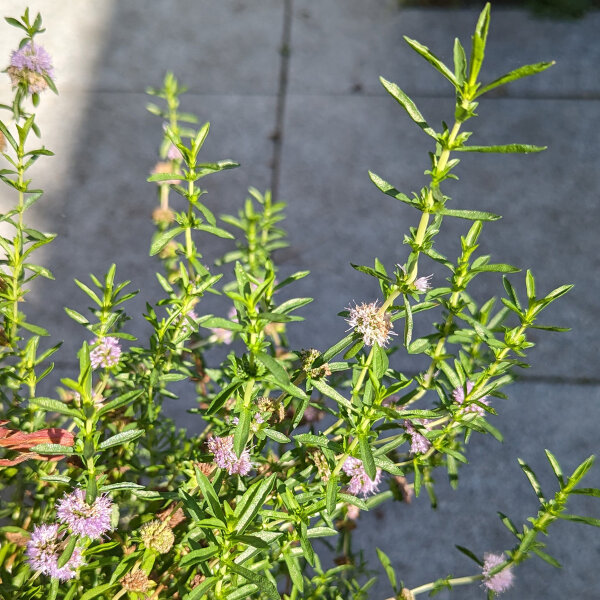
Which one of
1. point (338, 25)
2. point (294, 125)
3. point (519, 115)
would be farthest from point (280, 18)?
point (519, 115)

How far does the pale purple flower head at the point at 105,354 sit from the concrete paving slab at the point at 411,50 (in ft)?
7.57

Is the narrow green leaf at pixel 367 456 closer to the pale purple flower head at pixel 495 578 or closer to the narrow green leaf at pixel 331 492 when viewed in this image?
the narrow green leaf at pixel 331 492

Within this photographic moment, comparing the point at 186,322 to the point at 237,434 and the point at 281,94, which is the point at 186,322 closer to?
the point at 237,434

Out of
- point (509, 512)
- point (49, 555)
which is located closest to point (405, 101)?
point (49, 555)

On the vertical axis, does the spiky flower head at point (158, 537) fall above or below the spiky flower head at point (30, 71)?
below

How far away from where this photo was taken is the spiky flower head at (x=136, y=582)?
1116 mm

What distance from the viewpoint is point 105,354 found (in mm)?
1308

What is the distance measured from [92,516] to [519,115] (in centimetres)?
278

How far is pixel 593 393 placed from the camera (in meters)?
2.40

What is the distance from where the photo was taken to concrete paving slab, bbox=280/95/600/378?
8.66 ft

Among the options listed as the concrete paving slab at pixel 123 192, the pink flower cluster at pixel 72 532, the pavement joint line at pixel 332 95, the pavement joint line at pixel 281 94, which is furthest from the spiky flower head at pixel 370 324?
the pavement joint line at pixel 332 95

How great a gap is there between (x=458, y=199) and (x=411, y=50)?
990 millimetres

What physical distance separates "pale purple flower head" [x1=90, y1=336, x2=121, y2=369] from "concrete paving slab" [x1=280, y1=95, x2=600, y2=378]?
126 centimetres

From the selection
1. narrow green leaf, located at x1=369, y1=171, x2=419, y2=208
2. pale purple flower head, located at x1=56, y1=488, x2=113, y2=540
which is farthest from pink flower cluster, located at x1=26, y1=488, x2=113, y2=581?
narrow green leaf, located at x1=369, y1=171, x2=419, y2=208
